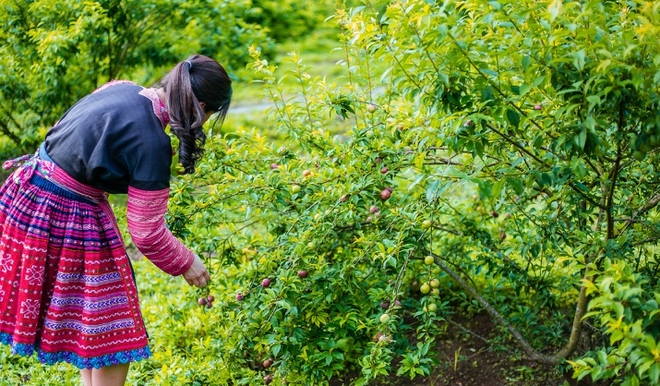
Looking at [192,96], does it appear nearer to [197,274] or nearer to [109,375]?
[197,274]

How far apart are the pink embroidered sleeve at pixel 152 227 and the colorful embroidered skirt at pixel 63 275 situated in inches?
6.6

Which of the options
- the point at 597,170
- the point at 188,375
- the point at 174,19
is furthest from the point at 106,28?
the point at 597,170

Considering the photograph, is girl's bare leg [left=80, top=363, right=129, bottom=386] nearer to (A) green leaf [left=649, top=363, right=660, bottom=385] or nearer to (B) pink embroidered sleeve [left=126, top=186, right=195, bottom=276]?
(B) pink embroidered sleeve [left=126, top=186, right=195, bottom=276]

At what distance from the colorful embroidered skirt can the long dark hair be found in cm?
37

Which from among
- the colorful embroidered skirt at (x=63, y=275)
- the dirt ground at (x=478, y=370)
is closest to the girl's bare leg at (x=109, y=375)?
the colorful embroidered skirt at (x=63, y=275)

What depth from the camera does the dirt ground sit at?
3.27 m

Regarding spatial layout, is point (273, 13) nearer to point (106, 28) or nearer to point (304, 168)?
point (106, 28)

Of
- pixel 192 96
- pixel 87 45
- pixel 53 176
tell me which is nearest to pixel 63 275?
pixel 53 176

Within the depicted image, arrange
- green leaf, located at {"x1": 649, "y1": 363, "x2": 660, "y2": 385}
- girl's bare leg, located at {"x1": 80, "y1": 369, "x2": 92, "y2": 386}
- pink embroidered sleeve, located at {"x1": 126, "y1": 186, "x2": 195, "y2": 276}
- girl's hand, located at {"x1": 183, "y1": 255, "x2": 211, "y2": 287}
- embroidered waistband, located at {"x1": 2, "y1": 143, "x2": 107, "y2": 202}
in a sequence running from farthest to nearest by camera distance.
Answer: girl's bare leg, located at {"x1": 80, "y1": 369, "x2": 92, "y2": 386} < girl's hand, located at {"x1": 183, "y1": 255, "x2": 211, "y2": 287} < embroidered waistband, located at {"x1": 2, "y1": 143, "x2": 107, "y2": 202} < pink embroidered sleeve, located at {"x1": 126, "y1": 186, "x2": 195, "y2": 276} < green leaf, located at {"x1": 649, "y1": 363, "x2": 660, "y2": 385}

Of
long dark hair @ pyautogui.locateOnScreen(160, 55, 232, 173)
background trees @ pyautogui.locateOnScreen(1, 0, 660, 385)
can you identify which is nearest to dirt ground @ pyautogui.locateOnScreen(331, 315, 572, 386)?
background trees @ pyautogui.locateOnScreen(1, 0, 660, 385)

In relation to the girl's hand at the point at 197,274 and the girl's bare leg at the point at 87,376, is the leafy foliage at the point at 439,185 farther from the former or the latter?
the girl's bare leg at the point at 87,376

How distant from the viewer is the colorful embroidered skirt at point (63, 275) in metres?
2.65

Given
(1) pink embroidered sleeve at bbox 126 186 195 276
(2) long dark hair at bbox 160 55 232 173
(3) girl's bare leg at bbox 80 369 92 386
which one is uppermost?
(2) long dark hair at bbox 160 55 232 173

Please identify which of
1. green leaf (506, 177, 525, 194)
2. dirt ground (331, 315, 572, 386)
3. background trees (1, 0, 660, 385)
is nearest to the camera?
background trees (1, 0, 660, 385)
